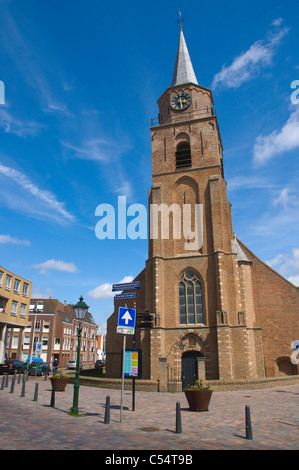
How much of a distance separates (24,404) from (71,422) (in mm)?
4573

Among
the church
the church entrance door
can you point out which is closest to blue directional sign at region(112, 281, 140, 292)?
the church

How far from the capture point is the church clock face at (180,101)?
1265 inches

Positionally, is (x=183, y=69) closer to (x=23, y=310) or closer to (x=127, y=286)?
(x=127, y=286)

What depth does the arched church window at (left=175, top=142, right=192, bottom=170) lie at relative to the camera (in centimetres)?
3008

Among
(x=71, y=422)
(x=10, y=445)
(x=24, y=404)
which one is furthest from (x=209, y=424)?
(x=24, y=404)

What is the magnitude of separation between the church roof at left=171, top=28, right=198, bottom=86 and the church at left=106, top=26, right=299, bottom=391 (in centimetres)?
162

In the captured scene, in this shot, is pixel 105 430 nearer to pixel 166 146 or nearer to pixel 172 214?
pixel 172 214

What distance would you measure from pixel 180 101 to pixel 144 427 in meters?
29.6

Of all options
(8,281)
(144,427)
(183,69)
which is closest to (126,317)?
(144,427)

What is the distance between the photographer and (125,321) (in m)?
11.6

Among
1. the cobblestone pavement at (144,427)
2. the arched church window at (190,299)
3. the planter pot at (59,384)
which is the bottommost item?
the cobblestone pavement at (144,427)

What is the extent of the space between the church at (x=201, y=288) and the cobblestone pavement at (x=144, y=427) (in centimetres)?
799

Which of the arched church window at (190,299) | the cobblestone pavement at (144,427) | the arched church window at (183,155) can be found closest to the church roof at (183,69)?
the arched church window at (183,155)

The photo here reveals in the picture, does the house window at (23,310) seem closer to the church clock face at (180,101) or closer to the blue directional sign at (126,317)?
the church clock face at (180,101)
